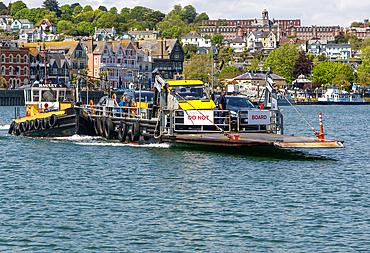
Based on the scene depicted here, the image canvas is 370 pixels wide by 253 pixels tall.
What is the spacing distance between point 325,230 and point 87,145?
20.0 meters

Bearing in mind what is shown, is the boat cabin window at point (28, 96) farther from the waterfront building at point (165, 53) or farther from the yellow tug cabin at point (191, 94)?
the waterfront building at point (165, 53)

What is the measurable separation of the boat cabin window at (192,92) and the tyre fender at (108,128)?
5.24 m

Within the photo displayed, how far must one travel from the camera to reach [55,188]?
19.5 meters

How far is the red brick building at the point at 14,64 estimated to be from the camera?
4328 inches

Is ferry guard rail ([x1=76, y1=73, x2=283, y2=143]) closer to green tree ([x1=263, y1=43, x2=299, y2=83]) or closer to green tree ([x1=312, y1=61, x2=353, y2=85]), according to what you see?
green tree ([x1=312, y1=61, x2=353, y2=85])

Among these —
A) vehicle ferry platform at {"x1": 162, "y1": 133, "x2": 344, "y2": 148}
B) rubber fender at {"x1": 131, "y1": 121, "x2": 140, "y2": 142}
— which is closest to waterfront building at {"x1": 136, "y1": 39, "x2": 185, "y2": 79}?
rubber fender at {"x1": 131, "y1": 121, "x2": 140, "y2": 142}

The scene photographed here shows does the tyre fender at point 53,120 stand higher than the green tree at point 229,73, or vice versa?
the green tree at point 229,73

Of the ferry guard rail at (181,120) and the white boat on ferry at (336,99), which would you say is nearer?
the ferry guard rail at (181,120)

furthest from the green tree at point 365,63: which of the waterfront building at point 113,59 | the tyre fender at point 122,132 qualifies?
the tyre fender at point 122,132

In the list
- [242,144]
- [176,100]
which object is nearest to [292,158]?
[242,144]

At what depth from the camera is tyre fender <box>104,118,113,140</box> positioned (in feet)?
105

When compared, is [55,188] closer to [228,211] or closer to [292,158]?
[228,211]

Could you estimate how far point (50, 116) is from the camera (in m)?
34.2

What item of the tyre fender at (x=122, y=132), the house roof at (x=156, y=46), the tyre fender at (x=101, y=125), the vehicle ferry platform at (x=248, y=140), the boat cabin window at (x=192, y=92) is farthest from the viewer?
the house roof at (x=156, y=46)
